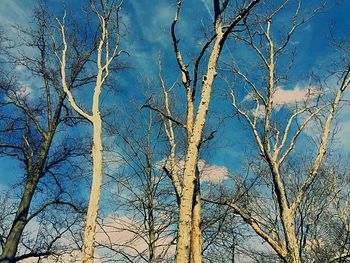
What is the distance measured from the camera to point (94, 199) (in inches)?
283

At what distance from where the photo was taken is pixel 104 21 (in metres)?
10.8

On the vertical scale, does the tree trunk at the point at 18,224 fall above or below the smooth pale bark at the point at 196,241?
above

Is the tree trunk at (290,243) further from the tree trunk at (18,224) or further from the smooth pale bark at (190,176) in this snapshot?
the tree trunk at (18,224)

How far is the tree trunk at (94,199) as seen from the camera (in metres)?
6.51

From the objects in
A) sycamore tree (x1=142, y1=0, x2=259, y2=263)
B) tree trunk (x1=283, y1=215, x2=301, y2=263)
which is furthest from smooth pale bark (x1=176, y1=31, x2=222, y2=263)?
tree trunk (x1=283, y1=215, x2=301, y2=263)

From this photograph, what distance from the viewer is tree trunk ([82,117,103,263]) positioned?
6.51 m

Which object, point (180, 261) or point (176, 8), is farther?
point (176, 8)

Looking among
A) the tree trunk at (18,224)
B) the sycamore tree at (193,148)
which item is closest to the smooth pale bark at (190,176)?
the sycamore tree at (193,148)

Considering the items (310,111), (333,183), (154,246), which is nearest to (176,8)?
(310,111)

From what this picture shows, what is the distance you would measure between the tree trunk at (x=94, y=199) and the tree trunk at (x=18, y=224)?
3.51 metres

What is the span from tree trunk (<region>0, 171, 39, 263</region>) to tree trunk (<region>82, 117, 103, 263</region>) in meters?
3.51

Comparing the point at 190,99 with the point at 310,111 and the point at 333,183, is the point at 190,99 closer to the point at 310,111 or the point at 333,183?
the point at 310,111

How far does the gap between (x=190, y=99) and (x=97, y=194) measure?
304 centimetres

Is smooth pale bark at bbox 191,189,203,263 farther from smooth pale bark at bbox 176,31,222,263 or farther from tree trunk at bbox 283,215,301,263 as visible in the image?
tree trunk at bbox 283,215,301,263
